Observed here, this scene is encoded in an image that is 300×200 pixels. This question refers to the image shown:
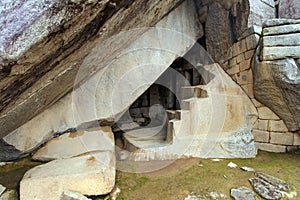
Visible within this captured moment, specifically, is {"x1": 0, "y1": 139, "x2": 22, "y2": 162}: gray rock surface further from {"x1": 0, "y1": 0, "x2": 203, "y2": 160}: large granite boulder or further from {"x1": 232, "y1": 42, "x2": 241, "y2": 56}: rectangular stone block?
{"x1": 232, "y1": 42, "x2": 241, "y2": 56}: rectangular stone block

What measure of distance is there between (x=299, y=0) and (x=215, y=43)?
5.37 feet

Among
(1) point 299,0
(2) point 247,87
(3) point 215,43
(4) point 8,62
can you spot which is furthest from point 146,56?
(1) point 299,0

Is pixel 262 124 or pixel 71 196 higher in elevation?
pixel 262 124

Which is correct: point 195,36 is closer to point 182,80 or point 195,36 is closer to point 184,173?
point 182,80

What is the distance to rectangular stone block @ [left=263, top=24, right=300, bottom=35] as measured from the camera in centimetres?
256

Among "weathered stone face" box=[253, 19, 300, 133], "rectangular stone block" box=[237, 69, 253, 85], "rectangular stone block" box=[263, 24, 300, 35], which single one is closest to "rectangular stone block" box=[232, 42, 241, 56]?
"rectangular stone block" box=[237, 69, 253, 85]

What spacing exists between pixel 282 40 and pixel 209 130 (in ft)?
5.22

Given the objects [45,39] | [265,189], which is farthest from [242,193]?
[45,39]

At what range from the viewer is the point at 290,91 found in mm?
2592

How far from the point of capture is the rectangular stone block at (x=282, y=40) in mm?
2535

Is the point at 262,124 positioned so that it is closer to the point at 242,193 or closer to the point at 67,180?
the point at 242,193

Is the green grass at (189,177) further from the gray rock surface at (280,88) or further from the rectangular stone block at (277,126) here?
the gray rock surface at (280,88)

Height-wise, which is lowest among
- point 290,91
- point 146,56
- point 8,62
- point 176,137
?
point 176,137

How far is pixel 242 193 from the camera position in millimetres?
1918
